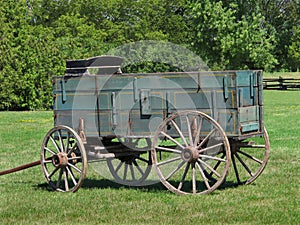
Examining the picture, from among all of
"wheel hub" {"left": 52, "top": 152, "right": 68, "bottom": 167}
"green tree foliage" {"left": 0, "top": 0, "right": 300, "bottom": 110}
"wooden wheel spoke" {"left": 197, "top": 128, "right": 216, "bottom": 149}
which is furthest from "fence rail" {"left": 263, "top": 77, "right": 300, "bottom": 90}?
"wooden wheel spoke" {"left": 197, "top": 128, "right": 216, "bottom": 149}

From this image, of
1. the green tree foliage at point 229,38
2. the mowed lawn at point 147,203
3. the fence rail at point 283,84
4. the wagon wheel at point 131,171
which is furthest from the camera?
the fence rail at point 283,84

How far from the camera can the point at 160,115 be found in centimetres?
1013

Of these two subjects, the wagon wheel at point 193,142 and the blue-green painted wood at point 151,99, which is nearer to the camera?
the wagon wheel at point 193,142

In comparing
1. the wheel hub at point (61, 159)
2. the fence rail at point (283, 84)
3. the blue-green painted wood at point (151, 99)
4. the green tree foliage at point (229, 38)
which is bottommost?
the fence rail at point (283, 84)

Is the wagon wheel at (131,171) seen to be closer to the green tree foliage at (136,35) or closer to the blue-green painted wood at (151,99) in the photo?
the blue-green painted wood at (151,99)

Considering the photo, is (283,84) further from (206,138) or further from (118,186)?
(206,138)

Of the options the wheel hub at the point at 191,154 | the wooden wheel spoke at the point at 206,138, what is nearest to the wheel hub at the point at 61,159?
the wheel hub at the point at 191,154

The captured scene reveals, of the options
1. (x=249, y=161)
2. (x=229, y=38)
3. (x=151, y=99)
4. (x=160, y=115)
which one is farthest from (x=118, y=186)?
(x=229, y=38)

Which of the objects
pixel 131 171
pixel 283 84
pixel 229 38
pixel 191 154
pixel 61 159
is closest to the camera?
pixel 191 154

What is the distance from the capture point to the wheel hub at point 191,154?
967 centimetres

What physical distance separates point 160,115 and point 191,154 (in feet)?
2.66

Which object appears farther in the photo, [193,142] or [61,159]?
[61,159]

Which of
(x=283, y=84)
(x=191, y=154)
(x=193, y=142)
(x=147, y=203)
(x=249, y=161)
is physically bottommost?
(x=283, y=84)

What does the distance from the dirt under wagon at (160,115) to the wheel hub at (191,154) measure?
0.04 ft
